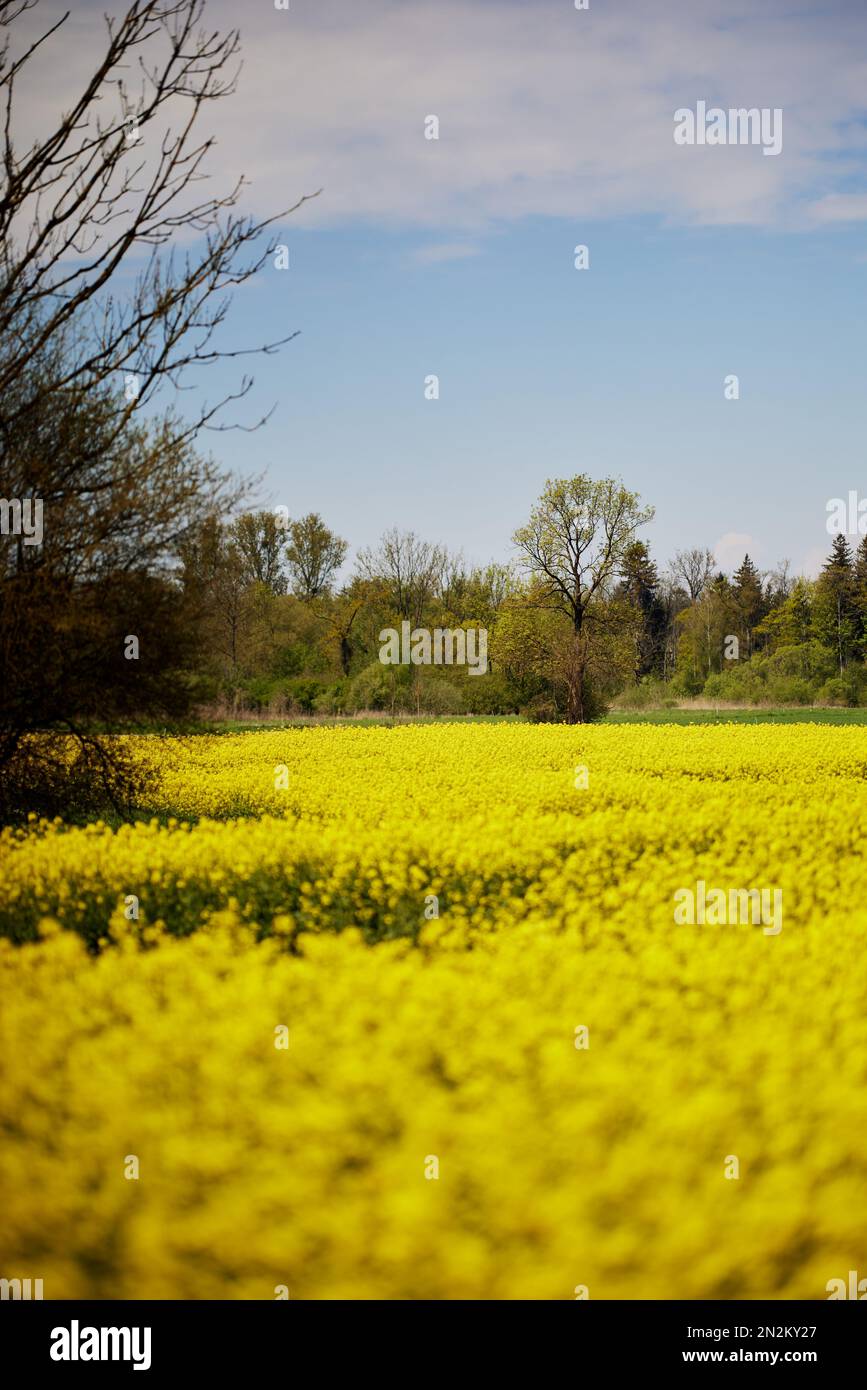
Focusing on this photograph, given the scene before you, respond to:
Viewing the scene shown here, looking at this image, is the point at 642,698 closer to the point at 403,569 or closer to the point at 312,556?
the point at 403,569

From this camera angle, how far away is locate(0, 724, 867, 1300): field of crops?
2.60 metres

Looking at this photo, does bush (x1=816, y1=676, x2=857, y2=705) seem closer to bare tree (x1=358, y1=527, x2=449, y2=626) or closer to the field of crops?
bare tree (x1=358, y1=527, x2=449, y2=626)

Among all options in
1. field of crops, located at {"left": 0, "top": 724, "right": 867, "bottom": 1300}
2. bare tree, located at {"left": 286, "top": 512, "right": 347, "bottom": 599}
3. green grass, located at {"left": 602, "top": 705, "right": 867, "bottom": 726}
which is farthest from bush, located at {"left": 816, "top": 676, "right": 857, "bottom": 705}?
field of crops, located at {"left": 0, "top": 724, "right": 867, "bottom": 1300}

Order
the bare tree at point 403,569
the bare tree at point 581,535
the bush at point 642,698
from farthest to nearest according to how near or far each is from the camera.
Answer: the bare tree at point 403,569 → the bush at point 642,698 → the bare tree at point 581,535

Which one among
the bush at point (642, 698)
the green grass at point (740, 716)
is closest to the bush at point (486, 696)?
the green grass at point (740, 716)

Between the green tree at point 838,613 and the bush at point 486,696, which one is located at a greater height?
the green tree at point 838,613

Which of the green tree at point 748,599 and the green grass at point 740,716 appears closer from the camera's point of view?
the green grass at point 740,716

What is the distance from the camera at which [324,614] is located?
40.6m

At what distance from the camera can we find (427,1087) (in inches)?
124

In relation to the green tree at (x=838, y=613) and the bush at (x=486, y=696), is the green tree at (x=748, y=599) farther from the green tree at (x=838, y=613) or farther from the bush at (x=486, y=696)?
the bush at (x=486, y=696)

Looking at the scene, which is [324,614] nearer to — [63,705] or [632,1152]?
[63,705]

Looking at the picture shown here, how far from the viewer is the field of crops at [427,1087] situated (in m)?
2.60

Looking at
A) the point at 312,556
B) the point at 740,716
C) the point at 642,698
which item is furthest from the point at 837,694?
the point at 312,556
